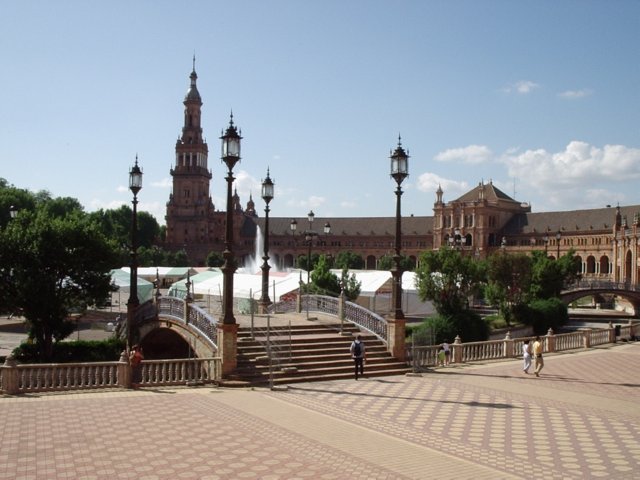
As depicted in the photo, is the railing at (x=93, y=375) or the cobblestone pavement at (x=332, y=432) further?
the railing at (x=93, y=375)

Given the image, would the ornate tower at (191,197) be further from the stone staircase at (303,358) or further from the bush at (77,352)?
the stone staircase at (303,358)

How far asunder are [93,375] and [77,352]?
1240cm

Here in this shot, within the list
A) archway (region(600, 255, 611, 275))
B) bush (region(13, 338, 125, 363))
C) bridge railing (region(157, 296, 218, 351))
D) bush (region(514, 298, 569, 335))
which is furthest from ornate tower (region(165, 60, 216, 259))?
bridge railing (region(157, 296, 218, 351))

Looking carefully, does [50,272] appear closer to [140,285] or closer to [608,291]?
[140,285]

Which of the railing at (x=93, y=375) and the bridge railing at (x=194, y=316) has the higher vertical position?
the bridge railing at (x=194, y=316)

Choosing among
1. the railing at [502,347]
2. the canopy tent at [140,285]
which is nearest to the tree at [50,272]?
the canopy tent at [140,285]

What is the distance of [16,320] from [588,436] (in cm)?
5130

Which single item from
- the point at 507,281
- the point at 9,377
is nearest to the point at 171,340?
the point at 9,377

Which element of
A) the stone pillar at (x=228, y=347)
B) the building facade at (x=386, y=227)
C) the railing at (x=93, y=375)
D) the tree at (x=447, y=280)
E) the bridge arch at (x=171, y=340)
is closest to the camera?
the railing at (x=93, y=375)

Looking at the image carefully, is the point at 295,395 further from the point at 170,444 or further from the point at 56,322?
the point at 56,322

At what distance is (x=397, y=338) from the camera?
2292 centimetres

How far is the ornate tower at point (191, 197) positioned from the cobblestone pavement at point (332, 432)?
121 m

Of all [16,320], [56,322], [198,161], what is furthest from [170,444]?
[198,161]

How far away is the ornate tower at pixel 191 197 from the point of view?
134750 millimetres
